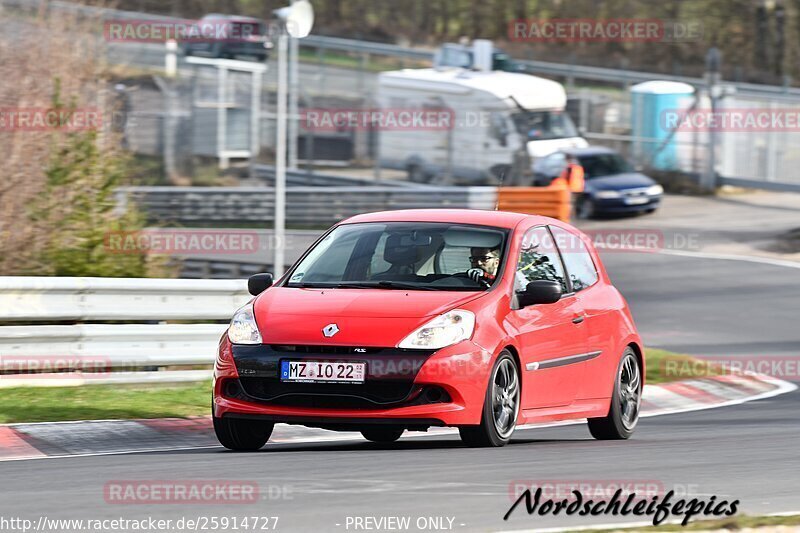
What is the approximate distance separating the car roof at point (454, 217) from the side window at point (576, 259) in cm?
34

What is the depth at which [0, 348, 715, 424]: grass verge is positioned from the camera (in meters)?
10.4

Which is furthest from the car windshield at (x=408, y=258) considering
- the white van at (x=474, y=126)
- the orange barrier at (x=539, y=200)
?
the white van at (x=474, y=126)

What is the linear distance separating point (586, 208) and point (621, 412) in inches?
845

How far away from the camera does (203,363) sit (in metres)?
12.8

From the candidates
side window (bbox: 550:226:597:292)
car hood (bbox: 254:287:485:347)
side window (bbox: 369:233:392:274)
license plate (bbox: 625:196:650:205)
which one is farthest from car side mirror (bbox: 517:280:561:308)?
license plate (bbox: 625:196:650:205)

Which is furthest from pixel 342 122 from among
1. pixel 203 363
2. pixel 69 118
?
pixel 203 363

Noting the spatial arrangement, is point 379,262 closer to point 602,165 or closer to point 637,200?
point 637,200

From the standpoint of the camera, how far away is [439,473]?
745 cm

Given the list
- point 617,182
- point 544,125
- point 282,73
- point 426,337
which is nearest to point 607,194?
point 617,182

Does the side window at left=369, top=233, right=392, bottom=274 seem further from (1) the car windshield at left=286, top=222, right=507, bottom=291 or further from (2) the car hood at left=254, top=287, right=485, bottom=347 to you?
(2) the car hood at left=254, top=287, right=485, bottom=347
